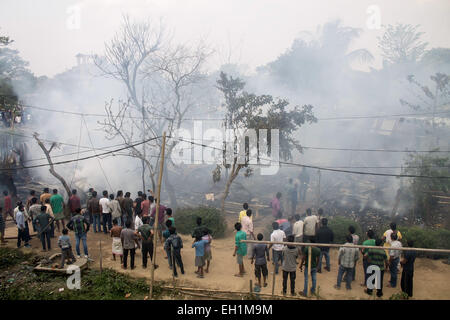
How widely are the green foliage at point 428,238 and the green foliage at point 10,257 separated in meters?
11.0

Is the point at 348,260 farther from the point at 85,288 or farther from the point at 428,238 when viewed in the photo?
the point at 85,288

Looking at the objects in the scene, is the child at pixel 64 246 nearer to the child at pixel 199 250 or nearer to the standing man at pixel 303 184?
the child at pixel 199 250

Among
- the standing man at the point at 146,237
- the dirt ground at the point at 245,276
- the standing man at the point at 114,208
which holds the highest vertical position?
the standing man at the point at 114,208

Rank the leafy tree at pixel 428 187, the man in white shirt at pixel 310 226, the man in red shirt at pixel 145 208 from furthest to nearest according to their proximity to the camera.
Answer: the leafy tree at pixel 428 187 → the man in red shirt at pixel 145 208 → the man in white shirt at pixel 310 226

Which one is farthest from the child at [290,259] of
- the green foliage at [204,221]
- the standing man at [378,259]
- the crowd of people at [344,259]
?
the green foliage at [204,221]

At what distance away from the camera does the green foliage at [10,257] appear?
8070 mm

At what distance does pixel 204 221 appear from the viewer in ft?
34.8

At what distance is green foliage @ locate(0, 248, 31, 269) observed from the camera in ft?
26.5

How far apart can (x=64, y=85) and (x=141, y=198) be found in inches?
→ 674

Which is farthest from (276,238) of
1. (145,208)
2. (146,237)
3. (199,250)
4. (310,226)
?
(145,208)

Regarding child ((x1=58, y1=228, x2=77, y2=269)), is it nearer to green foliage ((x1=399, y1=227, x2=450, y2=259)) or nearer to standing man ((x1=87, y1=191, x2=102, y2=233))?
standing man ((x1=87, y1=191, x2=102, y2=233))

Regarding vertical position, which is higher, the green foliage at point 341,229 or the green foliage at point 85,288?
the green foliage at point 341,229

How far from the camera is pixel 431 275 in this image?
7914 millimetres

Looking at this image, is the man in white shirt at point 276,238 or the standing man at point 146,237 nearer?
the man in white shirt at point 276,238
